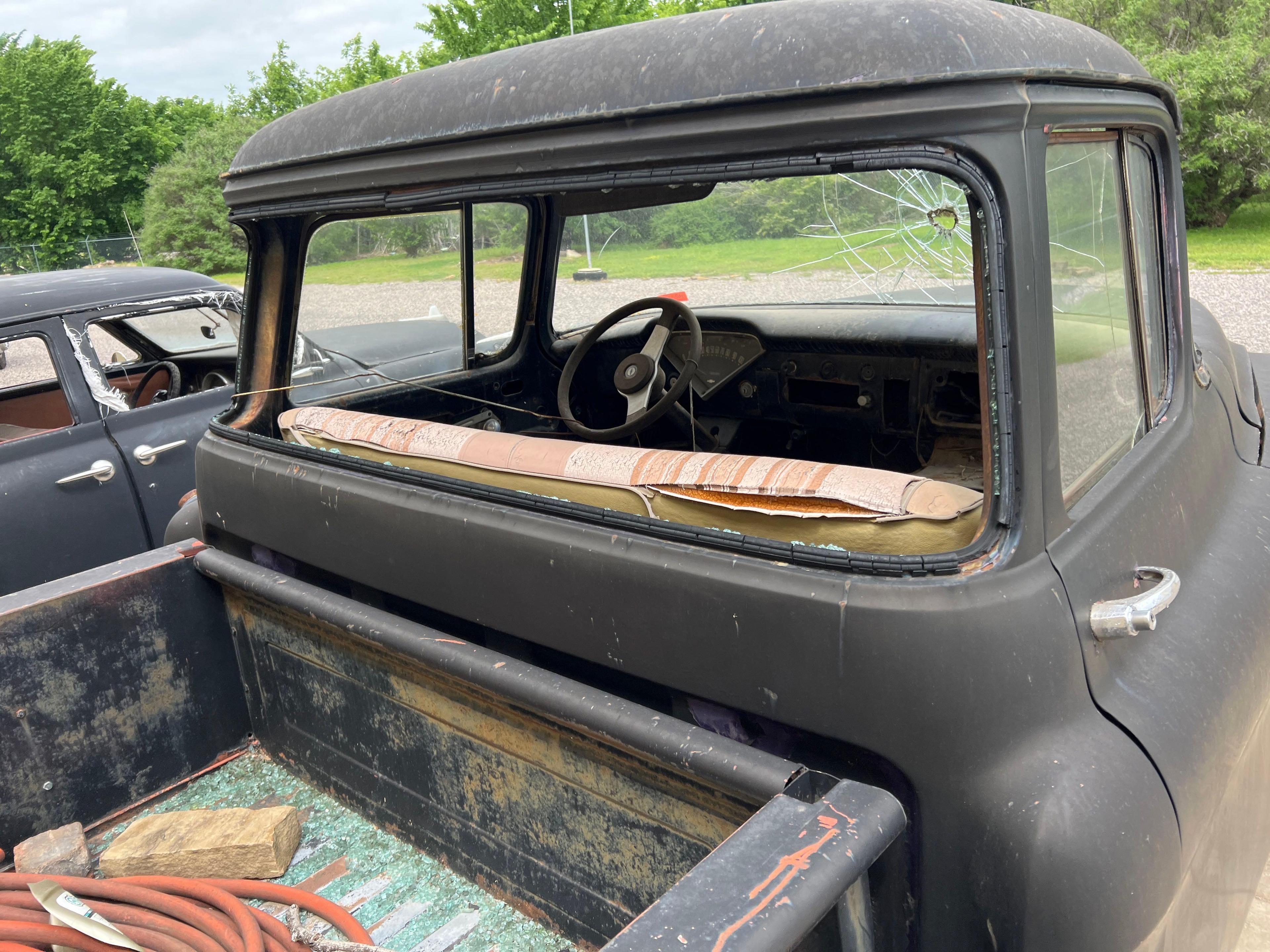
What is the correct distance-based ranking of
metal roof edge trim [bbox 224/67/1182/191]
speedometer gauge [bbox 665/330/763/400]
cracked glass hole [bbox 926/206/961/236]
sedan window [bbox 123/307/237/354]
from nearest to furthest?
metal roof edge trim [bbox 224/67/1182/191], cracked glass hole [bbox 926/206/961/236], speedometer gauge [bbox 665/330/763/400], sedan window [bbox 123/307/237/354]

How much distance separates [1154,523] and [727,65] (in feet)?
3.37

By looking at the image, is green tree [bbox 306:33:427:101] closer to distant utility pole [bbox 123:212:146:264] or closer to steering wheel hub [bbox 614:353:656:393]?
distant utility pole [bbox 123:212:146:264]

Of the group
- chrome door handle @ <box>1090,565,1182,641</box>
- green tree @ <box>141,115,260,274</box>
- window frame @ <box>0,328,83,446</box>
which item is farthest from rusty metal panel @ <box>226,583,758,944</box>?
green tree @ <box>141,115,260,274</box>

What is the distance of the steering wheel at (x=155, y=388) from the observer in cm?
528

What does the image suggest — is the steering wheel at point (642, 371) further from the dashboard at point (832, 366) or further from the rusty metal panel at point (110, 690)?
the rusty metal panel at point (110, 690)

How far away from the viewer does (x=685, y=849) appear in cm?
157

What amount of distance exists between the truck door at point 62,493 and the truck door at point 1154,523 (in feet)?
13.7

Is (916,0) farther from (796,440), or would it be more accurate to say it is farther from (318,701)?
(796,440)

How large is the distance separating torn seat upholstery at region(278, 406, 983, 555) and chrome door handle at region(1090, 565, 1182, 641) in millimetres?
205

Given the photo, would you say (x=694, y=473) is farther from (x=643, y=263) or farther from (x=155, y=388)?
(x=155, y=388)

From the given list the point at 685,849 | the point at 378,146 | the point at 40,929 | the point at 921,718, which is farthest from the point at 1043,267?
the point at 40,929

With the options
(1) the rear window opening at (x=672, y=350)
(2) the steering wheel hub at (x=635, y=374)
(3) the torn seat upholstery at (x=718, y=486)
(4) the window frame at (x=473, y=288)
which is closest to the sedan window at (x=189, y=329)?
(4) the window frame at (x=473, y=288)

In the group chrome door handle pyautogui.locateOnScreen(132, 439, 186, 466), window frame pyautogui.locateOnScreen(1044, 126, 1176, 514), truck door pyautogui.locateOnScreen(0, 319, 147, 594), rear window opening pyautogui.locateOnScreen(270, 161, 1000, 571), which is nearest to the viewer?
window frame pyautogui.locateOnScreen(1044, 126, 1176, 514)

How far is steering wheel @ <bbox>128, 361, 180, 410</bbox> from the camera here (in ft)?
17.3
